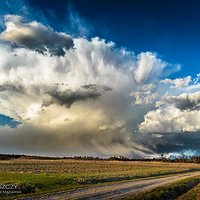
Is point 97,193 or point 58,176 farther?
point 58,176

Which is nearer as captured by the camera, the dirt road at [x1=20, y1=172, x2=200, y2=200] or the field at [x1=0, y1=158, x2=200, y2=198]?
the dirt road at [x1=20, y1=172, x2=200, y2=200]

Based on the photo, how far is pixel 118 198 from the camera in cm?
3120

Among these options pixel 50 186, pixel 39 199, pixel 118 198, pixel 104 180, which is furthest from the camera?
pixel 104 180

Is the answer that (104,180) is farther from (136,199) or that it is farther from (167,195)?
(136,199)

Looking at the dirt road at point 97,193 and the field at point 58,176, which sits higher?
the field at point 58,176

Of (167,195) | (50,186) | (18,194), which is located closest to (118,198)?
(167,195)

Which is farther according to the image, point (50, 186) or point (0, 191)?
point (50, 186)

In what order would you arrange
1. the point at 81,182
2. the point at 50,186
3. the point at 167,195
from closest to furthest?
1. the point at 167,195
2. the point at 50,186
3. the point at 81,182

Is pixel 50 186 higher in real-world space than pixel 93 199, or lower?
higher

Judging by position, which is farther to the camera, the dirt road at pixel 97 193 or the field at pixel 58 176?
the field at pixel 58 176

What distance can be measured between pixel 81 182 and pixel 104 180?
7203mm

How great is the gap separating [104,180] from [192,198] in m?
23.1

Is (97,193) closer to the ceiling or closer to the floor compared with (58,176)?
closer to the floor

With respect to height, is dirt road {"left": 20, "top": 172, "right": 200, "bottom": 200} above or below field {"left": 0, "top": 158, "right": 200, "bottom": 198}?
below
